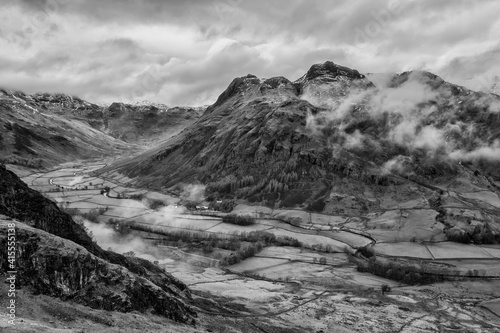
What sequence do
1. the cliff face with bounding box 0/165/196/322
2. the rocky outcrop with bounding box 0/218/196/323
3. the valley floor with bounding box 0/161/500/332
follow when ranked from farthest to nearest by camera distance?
the valley floor with bounding box 0/161/500/332, the cliff face with bounding box 0/165/196/322, the rocky outcrop with bounding box 0/218/196/323

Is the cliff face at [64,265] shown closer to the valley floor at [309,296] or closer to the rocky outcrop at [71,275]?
the rocky outcrop at [71,275]

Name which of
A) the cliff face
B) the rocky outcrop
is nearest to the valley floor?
the rocky outcrop

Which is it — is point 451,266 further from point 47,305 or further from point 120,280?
point 47,305

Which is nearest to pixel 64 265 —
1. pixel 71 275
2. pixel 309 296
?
pixel 71 275

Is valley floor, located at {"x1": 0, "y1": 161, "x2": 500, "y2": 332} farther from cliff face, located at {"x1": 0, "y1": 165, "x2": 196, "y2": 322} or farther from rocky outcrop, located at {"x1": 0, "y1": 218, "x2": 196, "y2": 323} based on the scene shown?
cliff face, located at {"x1": 0, "y1": 165, "x2": 196, "y2": 322}

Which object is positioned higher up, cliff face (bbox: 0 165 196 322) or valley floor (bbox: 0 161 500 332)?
cliff face (bbox: 0 165 196 322)

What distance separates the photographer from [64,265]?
49312mm

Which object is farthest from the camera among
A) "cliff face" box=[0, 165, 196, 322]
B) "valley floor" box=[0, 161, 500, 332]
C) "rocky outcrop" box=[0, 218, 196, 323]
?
"valley floor" box=[0, 161, 500, 332]

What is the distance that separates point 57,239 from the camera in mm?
51094

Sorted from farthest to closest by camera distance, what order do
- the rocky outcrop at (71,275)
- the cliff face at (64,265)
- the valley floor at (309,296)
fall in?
the valley floor at (309,296)
the cliff face at (64,265)
the rocky outcrop at (71,275)

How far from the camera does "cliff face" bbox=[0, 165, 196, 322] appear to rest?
156ft

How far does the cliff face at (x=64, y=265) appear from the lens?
47500 millimetres

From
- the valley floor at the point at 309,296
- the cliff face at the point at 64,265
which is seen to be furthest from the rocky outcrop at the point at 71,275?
the valley floor at the point at 309,296

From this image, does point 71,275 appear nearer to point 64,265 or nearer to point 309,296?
point 64,265
